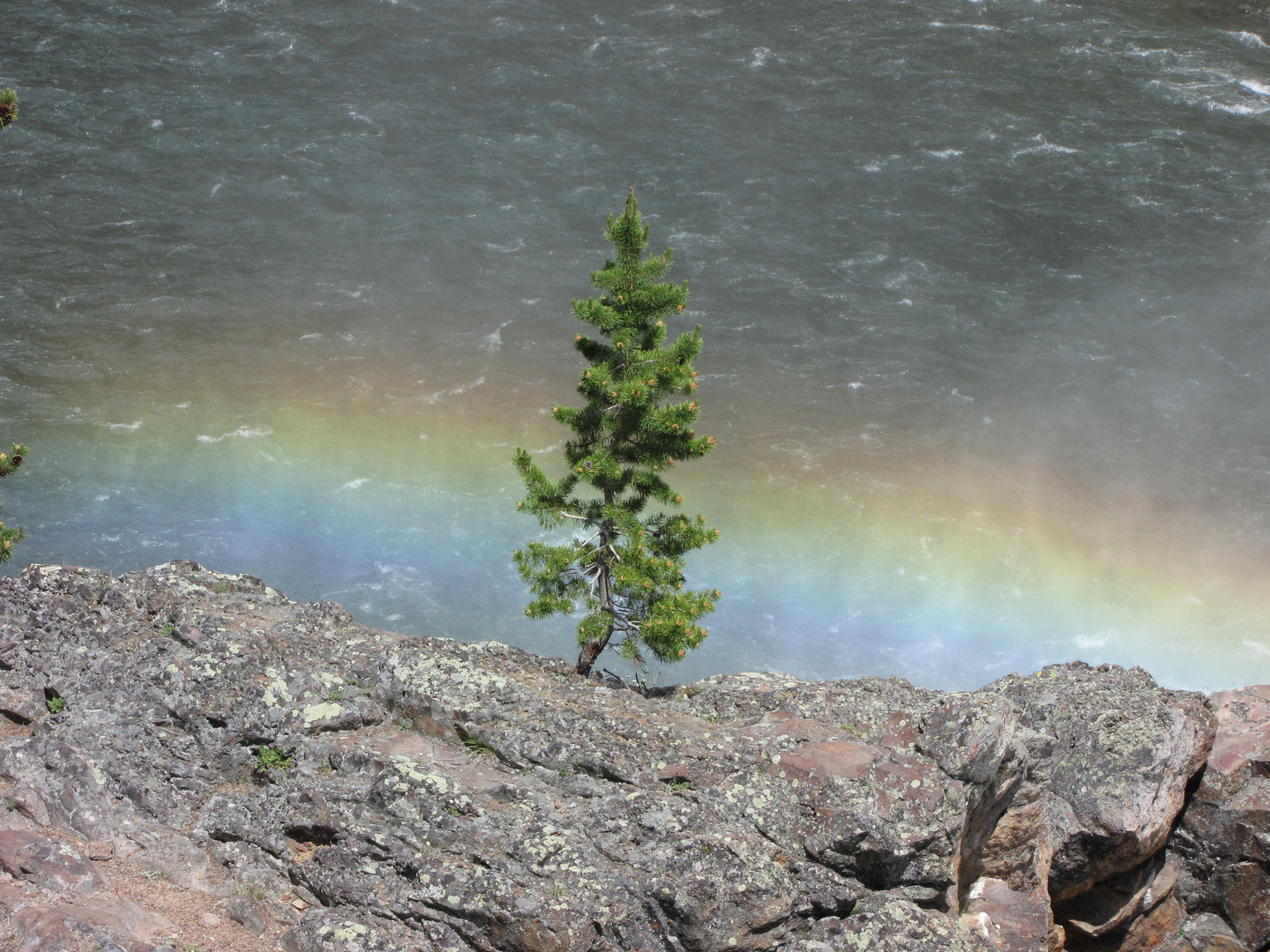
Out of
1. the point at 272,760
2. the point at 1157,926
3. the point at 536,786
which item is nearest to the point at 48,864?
the point at 272,760

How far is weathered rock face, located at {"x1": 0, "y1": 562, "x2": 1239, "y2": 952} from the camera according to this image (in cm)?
1914

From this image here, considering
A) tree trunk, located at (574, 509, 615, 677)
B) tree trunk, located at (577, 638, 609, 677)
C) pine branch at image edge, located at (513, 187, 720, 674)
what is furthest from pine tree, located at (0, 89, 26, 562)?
tree trunk, located at (577, 638, 609, 677)

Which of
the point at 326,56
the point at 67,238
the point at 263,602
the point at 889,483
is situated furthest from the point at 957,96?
the point at 263,602

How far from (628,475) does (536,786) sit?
8951 mm

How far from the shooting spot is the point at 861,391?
57.6m

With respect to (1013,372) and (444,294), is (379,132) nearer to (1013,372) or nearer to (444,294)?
(444,294)

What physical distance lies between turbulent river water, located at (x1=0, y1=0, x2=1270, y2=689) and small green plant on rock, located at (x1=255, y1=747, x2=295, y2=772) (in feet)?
72.3

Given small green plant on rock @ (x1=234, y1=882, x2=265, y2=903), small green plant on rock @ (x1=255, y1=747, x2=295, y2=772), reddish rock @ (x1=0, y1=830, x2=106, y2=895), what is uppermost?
reddish rock @ (x1=0, y1=830, x2=106, y2=895)

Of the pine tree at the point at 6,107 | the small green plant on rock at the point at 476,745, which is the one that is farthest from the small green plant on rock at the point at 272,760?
the pine tree at the point at 6,107

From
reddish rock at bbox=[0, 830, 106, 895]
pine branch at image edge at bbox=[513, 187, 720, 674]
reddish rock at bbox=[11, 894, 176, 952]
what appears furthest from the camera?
pine branch at image edge at bbox=[513, 187, 720, 674]

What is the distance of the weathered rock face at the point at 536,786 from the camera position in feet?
62.8

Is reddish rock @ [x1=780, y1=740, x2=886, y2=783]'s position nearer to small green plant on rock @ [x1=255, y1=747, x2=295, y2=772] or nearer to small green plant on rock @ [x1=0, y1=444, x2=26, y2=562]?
small green plant on rock @ [x1=255, y1=747, x2=295, y2=772]

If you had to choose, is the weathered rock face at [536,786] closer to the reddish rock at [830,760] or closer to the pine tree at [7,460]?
the reddish rock at [830,760]

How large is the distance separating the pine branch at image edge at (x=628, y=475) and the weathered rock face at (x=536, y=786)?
71.4 inches
